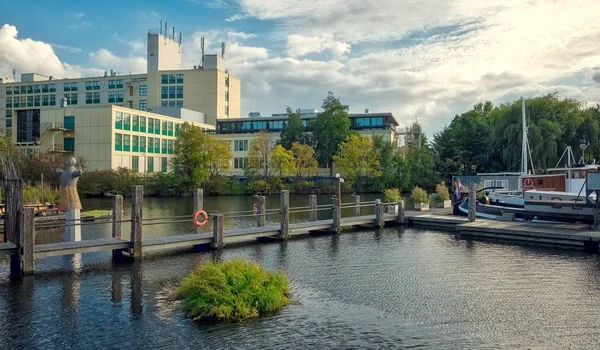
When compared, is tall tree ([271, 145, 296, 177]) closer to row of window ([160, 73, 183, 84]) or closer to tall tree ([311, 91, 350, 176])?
tall tree ([311, 91, 350, 176])

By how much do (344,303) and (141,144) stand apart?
6523 cm

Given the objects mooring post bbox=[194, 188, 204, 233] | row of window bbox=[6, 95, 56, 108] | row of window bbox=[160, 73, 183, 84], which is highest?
row of window bbox=[160, 73, 183, 84]

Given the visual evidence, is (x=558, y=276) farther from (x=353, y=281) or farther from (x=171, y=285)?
(x=171, y=285)

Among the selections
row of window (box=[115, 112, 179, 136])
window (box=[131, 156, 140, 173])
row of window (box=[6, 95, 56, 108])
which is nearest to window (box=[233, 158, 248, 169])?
row of window (box=[115, 112, 179, 136])

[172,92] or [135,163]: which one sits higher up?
[172,92]

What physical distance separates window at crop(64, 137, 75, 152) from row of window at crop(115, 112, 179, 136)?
6.79 m

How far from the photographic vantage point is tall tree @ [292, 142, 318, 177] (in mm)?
72125

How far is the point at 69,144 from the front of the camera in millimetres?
70438

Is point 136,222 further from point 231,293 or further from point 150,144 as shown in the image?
point 150,144

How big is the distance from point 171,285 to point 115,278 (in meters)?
2.49

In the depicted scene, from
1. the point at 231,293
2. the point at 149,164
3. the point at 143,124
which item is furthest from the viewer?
the point at 149,164

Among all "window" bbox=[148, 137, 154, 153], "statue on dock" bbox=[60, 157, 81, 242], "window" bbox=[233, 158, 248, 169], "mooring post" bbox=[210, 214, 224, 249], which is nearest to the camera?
"statue on dock" bbox=[60, 157, 81, 242]

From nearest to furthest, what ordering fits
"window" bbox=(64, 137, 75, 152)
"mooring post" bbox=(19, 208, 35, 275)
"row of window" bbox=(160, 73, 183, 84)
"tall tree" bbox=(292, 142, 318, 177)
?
"mooring post" bbox=(19, 208, 35, 275), "window" bbox=(64, 137, 75, 152), "tall tree" bbox=(292, 142, 318, 177), "row of window" bbox=(160, 73, 183, 84)

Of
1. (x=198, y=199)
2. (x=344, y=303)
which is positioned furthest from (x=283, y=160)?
(x=344, y=303)
